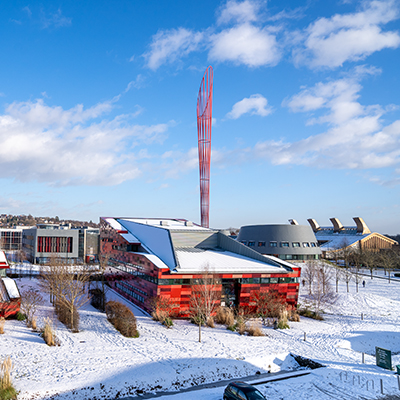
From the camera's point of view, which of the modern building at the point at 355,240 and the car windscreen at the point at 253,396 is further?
the modern building at the point at 355,240

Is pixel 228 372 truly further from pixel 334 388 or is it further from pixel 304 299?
pixel 304 299

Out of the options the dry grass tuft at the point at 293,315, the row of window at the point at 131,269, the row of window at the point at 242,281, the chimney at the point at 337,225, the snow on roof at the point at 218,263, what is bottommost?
the dry grass tuft at the point at 293,315

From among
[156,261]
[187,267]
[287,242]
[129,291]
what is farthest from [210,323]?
[287,242]

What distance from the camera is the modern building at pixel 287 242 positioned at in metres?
67.7

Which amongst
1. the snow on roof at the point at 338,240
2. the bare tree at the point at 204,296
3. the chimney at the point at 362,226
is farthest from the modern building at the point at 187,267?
the chimney at the point at 362,226

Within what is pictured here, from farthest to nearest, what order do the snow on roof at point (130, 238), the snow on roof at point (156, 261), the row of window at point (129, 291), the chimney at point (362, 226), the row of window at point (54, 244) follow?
the chimney at point (362, 226) < the row of window at point (54, 244) < the snow on roof at point (130, 238) < the row of window at point (129, 291) < the snow on roof at point (156, 261)

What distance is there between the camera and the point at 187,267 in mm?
36062

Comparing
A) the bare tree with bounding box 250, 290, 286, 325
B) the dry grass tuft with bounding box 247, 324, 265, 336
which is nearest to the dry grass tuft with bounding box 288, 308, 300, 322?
the bare tree with bounding box 250, 290, 286, 325

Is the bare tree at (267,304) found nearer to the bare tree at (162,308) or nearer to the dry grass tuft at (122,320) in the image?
the bare tree at (162,308)

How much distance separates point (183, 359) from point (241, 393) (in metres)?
7.36

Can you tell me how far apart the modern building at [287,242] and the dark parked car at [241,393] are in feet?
171

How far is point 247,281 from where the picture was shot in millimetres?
37156

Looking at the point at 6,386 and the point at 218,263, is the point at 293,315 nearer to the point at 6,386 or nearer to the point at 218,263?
the point at 218,263

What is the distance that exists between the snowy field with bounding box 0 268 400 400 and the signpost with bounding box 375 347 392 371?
468mm
